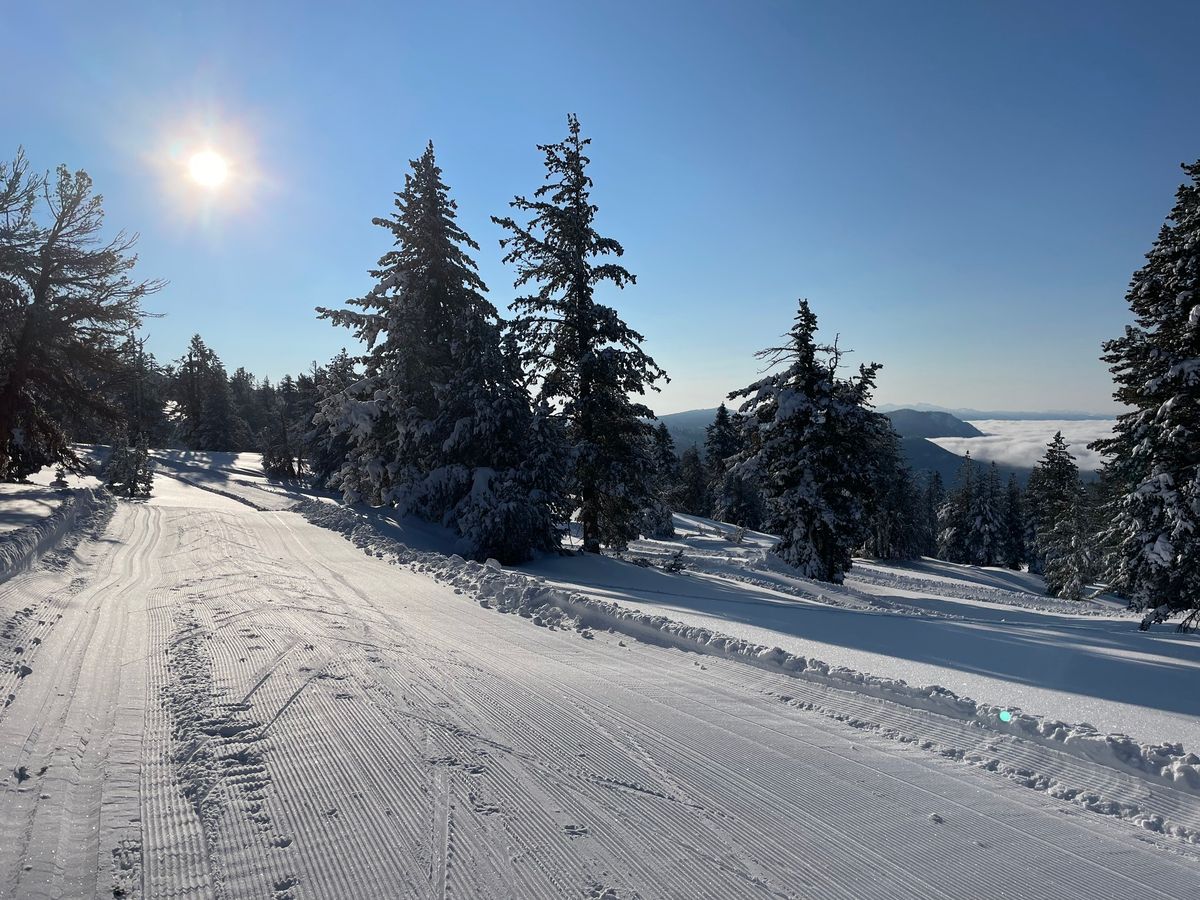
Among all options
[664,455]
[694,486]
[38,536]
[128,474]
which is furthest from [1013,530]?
[38,536]

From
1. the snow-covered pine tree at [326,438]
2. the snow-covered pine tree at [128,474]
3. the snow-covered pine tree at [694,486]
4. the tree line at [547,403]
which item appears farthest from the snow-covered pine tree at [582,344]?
the snow-covered pine tree at [694,486]

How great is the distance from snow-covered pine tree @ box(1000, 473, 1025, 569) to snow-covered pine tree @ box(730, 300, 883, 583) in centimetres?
4897

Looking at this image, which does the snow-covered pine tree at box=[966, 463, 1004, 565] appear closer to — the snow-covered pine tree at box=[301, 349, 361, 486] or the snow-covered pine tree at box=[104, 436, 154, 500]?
the snow-covered pine tree at box=[301, 349, 361, 486]

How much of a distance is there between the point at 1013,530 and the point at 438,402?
6552 cm

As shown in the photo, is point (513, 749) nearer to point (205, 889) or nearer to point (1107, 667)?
point (205, 889)

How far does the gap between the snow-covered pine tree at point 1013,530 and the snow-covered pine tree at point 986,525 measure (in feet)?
6.75

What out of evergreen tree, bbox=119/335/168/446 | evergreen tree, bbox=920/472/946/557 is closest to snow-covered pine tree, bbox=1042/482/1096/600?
evergreen tree, bbox=920/472/946/557

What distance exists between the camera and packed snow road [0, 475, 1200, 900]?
2.96 meters

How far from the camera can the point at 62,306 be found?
17406 millimetres

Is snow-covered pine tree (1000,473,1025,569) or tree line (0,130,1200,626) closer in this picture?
tree line (0,130,1200,626)

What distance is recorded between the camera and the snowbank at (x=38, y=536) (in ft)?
29.9

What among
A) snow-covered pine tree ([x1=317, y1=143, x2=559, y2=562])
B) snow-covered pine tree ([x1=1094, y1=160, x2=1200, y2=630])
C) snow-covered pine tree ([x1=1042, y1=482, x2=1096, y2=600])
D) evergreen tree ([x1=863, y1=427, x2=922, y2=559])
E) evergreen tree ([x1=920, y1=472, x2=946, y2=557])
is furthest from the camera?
evergreen tree ([x1=920, y1=472, x2=946, y2=557])

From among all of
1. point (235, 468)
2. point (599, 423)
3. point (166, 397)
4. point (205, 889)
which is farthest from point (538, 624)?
point (166, 397)

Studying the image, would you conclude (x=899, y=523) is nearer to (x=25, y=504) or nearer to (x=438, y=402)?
(x=438, y=402)
